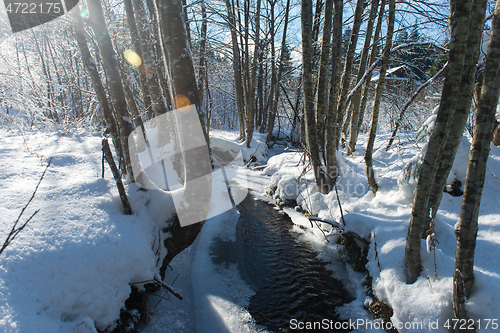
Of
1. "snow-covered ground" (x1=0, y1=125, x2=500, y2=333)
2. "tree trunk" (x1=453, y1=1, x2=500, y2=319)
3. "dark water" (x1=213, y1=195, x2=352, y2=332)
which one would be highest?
"tree trunk" (x1=453, y1=1, x2=500, y2=319)

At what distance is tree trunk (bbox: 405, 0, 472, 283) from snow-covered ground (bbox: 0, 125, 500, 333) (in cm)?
64

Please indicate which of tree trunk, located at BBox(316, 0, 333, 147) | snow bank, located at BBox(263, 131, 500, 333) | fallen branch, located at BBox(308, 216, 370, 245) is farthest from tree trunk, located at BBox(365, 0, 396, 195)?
fallen branch, located at BBox(308, 216, 370, 245)

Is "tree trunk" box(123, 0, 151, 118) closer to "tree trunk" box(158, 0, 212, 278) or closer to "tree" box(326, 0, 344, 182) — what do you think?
"tree trunk" box(158, 0, 212, 278)

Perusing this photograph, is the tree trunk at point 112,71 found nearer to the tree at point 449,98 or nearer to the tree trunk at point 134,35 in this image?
the tree at point 449,98

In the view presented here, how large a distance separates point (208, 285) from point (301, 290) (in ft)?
4.82

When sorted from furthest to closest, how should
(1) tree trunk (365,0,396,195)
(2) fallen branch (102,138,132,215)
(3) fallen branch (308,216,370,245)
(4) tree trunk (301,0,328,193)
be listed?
(4) tree trunk (301,0,328,193)
(1) tree trunk (365,0,396,195)
(3) fallen branch (308,216,370,245)
(2) fallen branch (102,138,132,215)

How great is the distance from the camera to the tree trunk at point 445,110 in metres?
1.83

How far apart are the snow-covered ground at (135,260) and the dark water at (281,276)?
196mm

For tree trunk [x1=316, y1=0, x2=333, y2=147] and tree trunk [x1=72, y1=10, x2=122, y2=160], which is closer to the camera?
tree trunk [x1=72, y1=10, x2=122, y2=160]

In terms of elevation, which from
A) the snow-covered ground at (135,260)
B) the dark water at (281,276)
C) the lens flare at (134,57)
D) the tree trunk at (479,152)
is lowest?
the dark water at (281,276)

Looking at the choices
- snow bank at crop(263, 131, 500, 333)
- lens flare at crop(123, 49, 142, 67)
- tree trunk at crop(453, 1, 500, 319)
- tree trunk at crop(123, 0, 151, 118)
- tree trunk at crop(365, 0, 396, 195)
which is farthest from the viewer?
lens flare at crop(123, 49, 142, 67)

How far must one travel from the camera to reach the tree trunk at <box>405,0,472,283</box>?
1830 millimetres

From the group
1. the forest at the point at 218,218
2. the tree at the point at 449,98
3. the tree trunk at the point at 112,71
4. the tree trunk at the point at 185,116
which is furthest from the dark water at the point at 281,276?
the tree trunk at the point at 112,71

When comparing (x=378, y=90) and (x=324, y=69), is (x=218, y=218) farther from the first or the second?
(x=378, y=90)
